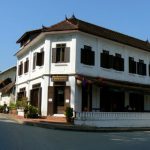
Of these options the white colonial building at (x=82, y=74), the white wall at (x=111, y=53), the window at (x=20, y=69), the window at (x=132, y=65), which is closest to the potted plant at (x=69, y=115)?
the white colonial building at (x=82, y=74)

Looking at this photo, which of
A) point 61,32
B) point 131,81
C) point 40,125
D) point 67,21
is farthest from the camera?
point 131,81

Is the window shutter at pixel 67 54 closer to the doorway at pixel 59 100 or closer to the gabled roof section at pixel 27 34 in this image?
the doorway at pixel 59 100

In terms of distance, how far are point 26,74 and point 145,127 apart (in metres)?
13.4

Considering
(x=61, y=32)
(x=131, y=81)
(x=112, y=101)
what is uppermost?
(x=61, y=32)

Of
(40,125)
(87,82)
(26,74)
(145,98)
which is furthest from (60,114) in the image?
(145,98)

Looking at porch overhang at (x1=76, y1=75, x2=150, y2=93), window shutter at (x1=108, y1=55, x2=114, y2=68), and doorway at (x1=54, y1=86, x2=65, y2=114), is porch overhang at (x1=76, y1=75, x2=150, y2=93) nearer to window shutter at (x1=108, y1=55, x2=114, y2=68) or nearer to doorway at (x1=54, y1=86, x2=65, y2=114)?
window shutter at (x1=108, y1=55, x2=114, y2=68)

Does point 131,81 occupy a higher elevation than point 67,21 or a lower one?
lower

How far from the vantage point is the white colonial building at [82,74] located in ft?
87.9

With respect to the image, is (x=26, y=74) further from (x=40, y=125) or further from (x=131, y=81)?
(x=40, y=125)

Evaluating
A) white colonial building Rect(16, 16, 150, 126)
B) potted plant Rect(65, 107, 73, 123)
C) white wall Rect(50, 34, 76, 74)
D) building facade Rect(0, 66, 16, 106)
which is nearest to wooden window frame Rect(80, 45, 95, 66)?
white colonial building Rect(16, 16, 150, 126)

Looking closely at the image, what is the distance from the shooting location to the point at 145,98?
34.8 meters

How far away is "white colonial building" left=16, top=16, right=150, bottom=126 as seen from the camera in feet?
87.9

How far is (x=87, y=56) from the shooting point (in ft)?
92.4

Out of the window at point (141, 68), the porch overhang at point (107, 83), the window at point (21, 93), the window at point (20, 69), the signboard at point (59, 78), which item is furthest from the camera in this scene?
the window at point (20, 69)
